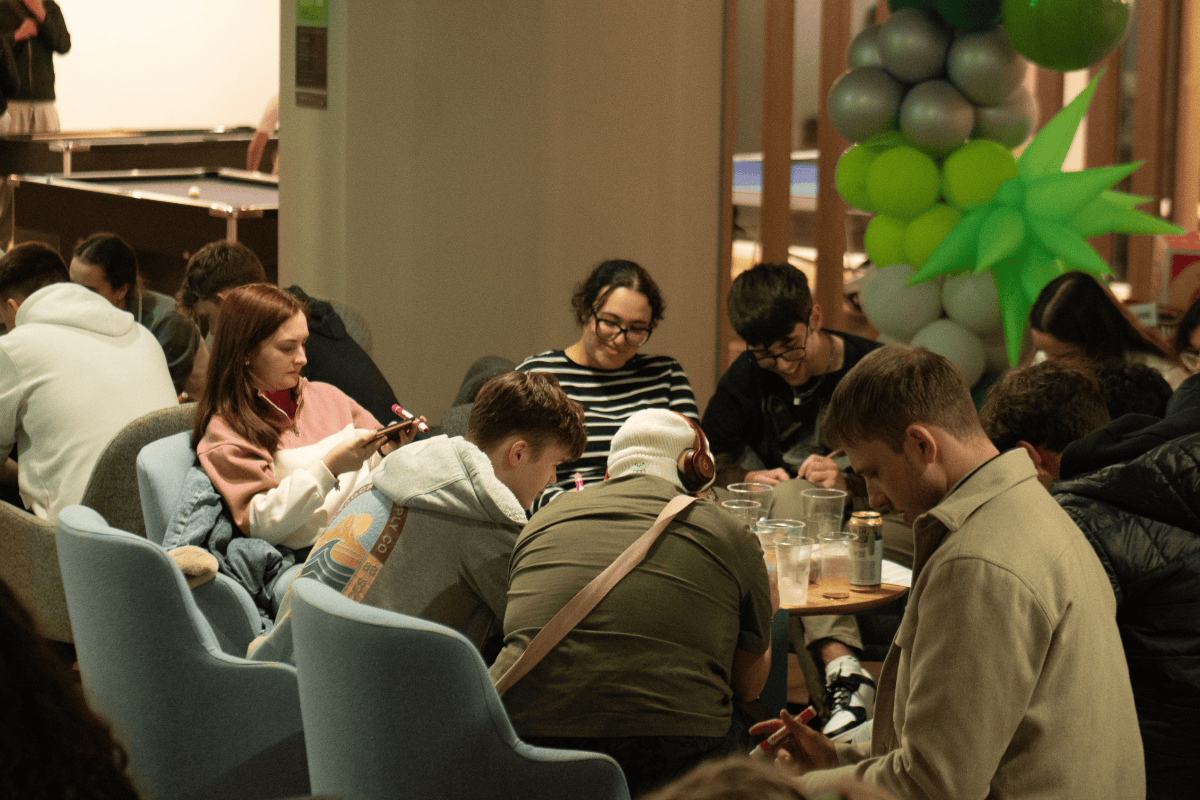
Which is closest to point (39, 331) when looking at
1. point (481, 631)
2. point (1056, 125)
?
point (481, 631)

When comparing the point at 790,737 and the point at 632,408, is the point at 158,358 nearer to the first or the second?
the point at 632,408

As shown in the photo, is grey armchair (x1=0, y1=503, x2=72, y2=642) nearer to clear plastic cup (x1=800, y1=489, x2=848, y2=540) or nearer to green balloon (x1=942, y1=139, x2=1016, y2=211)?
clear plastic cup (x1=800, y1=489, x2=848, y2=540)

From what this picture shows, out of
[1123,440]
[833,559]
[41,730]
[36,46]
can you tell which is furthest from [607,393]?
[36,46]

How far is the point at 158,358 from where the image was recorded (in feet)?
12.1

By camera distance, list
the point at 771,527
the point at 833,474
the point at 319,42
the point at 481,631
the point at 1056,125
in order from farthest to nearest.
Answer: the point at 319,42 < the point at 1056,125 < the point at 833,474 < the point at 771,527 < the point at 481,631

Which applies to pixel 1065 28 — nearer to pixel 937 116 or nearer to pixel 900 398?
pixel 937 116

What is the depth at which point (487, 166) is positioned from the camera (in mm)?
4785

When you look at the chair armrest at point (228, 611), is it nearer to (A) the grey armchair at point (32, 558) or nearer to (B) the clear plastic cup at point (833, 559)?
(A) the grey armchair at point (32, 558)

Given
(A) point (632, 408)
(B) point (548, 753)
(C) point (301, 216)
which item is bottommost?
(B) point (548, 753)

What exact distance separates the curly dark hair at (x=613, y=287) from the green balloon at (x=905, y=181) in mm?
773

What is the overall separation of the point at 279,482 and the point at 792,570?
1.20m

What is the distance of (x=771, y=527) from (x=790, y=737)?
936 mm

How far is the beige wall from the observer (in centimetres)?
467

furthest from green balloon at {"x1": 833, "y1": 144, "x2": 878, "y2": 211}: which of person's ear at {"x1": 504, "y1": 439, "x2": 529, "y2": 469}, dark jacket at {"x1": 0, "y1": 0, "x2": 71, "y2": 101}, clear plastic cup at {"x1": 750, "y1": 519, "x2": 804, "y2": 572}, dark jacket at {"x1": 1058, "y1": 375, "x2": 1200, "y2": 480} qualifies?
dark jacket at {"x1": 0, "y1": 0, "x2": 71, "y2": 101}
